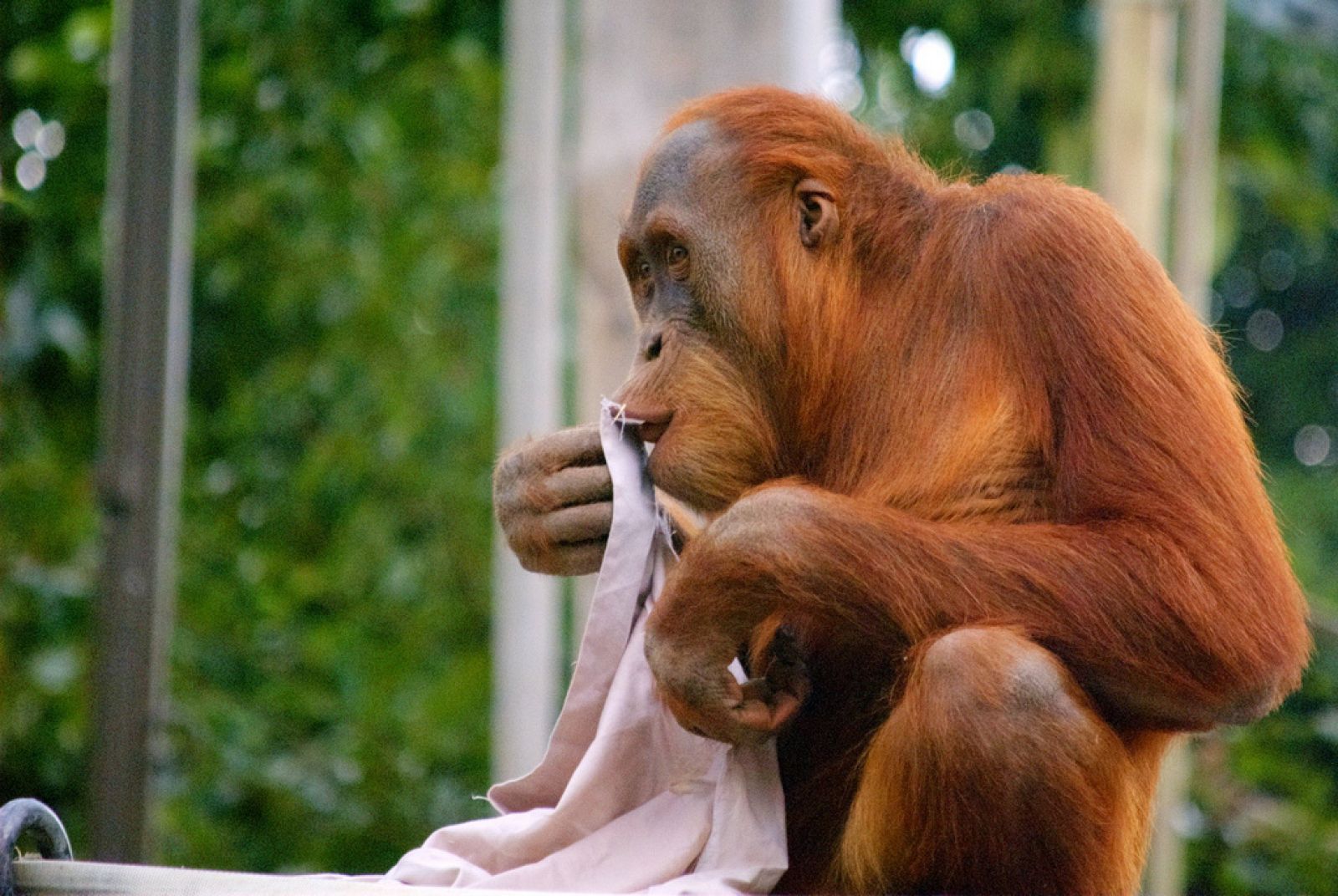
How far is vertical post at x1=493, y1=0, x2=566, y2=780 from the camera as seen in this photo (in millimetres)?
5020

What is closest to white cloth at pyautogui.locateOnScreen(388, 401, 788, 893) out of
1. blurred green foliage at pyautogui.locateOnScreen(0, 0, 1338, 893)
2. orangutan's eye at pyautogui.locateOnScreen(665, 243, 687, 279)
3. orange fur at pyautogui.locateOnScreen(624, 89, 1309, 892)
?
orange fur at pyautogui.locateOnScreen(624, 89, 1309, 892)

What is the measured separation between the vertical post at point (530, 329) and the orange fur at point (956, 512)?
8.89 feet

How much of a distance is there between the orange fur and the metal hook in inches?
29.6

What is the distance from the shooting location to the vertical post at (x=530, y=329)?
16.5 feet

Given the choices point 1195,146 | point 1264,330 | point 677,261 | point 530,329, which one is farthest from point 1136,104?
point 1264,330

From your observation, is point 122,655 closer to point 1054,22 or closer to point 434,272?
point 434,272

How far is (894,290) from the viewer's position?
236cm

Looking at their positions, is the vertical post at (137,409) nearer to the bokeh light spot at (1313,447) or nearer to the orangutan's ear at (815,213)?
the orangutan's ear at (815,213)

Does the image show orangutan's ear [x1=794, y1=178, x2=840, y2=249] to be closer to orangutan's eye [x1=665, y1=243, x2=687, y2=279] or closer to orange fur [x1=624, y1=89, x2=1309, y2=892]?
orange fur [x1=624, y1=89, x2=1309, y2=892]

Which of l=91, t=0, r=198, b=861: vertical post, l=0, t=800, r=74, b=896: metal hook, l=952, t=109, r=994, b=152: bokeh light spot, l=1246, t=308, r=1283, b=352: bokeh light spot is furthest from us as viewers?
l=1246, t=308, r=1283, b=352: bokeh light spot

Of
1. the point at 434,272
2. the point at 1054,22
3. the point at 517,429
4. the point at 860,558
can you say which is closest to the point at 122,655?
the point at 517,429

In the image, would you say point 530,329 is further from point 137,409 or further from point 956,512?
point 956,512

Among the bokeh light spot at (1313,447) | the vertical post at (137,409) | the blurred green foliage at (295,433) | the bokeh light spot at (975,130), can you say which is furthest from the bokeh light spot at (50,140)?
the bokeh light spot at (1313,447)

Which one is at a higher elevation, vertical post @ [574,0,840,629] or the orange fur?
vertical post @ [574,0,840,629]
